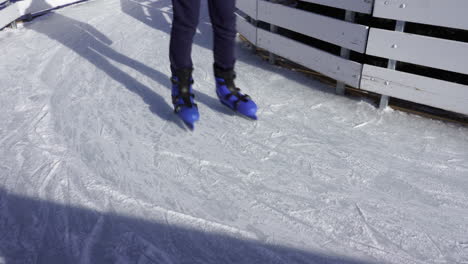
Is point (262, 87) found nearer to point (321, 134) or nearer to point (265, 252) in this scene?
point (321, 134)

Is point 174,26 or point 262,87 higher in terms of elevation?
point 174,26

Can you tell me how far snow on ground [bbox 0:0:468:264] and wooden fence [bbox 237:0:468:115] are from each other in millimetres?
158

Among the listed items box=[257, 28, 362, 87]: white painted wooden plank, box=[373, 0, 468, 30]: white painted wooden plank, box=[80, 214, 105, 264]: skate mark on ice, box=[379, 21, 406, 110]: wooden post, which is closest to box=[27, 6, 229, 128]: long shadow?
box=[257, 28, 362, 87]: white painted wooden plank

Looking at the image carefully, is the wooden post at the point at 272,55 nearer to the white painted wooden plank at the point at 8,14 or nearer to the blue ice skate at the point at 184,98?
the blue ice skate at the point at 184,98

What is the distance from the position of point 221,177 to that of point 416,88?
1313 millimetres

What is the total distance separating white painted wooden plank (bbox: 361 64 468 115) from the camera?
7.86ft

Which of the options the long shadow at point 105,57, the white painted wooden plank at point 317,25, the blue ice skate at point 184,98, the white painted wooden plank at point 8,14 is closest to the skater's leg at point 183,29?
the blue ice skate at point 184,98

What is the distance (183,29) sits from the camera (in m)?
2.36

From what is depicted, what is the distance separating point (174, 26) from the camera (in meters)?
2.38

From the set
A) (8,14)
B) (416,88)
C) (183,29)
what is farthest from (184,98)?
(8,14)

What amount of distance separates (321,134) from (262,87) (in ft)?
2.55

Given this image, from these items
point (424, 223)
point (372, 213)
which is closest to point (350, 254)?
point (372, 213)

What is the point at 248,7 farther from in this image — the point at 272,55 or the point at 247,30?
the point at 272,55

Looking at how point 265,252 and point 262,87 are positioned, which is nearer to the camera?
point 265,252
